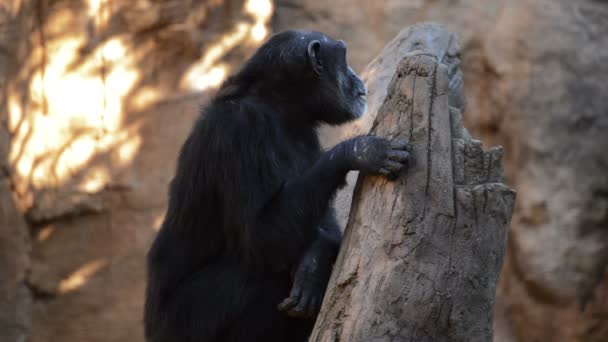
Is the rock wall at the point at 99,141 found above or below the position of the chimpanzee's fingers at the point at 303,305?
below

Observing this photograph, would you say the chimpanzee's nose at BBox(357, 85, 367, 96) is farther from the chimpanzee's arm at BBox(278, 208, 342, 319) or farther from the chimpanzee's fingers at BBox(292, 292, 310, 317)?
the chimpanzee's fingers at BBox(292, 292, 310, 317)

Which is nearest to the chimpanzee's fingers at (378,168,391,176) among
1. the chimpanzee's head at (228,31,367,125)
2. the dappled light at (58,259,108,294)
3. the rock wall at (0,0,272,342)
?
the chimpanzee's head at (228,31,367,125)

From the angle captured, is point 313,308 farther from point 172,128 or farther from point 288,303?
point 172,128

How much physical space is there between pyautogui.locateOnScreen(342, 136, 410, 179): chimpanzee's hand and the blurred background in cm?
365

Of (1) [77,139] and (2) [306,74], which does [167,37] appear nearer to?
(1) [77,139]

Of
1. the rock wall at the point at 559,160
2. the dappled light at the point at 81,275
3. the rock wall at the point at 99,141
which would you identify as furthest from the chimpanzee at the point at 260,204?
the rock wall at the point at 559,160

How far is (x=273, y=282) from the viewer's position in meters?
3.61

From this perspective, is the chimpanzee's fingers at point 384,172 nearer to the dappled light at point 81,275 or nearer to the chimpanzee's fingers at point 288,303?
the chimpanzee's fingers at point 288,303

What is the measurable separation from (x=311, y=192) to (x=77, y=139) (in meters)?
3.58

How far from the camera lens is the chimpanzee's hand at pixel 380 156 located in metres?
2.93

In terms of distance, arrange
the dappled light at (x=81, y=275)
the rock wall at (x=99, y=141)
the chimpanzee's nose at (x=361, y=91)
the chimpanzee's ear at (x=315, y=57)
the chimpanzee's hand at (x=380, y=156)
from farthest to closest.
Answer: the dappled light at (x=81, y=275)
the rock wall at (x=99, y=141)
the chimpanzee's nose at (x=361, y=91)
the chimpanzee's ear at (x=315, y=57)
the chimpanzee's hand at (x=380, y=156)

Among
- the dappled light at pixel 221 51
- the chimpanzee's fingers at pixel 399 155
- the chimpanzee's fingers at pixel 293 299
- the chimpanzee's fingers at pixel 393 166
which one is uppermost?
the chimpanzee's fingers at pixel 399 155

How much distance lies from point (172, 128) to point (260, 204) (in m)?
3.32

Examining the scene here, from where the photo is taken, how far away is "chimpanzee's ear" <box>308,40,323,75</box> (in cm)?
379
